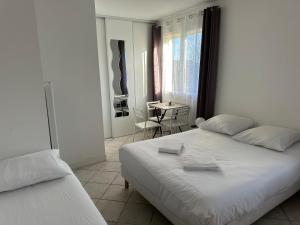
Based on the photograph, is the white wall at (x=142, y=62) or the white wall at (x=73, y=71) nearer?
the white wall at (x=73, y=71)

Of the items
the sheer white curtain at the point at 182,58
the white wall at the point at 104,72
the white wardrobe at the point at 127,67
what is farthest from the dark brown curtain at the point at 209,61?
the white wall at the point at 104,72

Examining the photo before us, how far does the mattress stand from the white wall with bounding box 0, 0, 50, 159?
57 centimetres

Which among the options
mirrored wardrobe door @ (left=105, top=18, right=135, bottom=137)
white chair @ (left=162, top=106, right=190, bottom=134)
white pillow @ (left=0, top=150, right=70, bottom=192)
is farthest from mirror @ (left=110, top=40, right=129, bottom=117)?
white pillow @ (left=0, top=150, right=70, bottom=192)

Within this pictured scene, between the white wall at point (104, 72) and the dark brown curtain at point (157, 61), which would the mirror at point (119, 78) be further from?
the dark brown curtain at point (157, 61)

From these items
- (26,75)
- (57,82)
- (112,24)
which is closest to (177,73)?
(112,24)

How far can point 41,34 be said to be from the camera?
8.54ft

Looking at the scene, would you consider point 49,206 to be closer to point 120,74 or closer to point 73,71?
point 73,71

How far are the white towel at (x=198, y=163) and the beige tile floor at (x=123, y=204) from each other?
0.59m

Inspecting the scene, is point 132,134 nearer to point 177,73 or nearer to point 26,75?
point 177,73

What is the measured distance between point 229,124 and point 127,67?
2.51 meters

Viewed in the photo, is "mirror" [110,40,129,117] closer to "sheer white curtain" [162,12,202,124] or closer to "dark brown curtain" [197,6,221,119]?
"sheer white curtain" [162,12,202,124]

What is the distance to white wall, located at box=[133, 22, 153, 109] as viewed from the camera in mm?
4449

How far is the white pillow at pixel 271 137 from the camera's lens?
7.26 ft

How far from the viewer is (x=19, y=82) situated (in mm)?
1842
